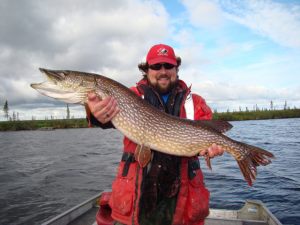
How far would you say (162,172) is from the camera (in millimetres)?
3293

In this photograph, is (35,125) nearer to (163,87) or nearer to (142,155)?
(163,87)

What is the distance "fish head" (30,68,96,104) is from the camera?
132 inches

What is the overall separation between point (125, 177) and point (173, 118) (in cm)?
87

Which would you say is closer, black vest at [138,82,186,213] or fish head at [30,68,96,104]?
black vest at [138,82,186,213]

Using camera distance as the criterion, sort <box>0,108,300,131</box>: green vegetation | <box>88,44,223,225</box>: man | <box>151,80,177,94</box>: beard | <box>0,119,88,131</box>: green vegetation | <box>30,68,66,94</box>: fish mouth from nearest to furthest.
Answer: <box>88,44,223,225</box>: man < <box>30,68,66,94</box>: fish mouth < <box>151,80,177,94</box>: beard < <box>0,108,300,131</box>: green vegetation < <box>0,119,88,131</box>: green vegetation

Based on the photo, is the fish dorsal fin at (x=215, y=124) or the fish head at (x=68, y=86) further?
Answer: the fish dorsal fin at (x=215, y=124)

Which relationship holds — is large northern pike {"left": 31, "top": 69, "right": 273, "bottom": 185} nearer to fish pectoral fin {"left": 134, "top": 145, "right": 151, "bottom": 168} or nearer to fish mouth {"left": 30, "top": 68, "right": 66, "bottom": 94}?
fish mouth {"left": 30, "top": 68, "right": 66, "bottom": 94}

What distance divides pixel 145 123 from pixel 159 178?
0.65m

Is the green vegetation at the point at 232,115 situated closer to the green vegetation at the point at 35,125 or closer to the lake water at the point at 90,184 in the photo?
the green vegetation at the point at 35,125

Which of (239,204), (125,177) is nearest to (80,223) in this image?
(125,177)

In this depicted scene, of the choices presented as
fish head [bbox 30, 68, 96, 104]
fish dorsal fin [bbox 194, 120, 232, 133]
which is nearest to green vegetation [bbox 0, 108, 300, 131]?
fish dorsal fin [bbox 194, 120, 232, 133]

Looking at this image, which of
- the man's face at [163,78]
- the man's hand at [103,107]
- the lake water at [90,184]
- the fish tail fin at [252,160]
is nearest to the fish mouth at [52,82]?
the man's hand at [103,107]

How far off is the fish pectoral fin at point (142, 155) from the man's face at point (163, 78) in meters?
0.82

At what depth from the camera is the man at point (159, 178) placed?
3.15 metres
